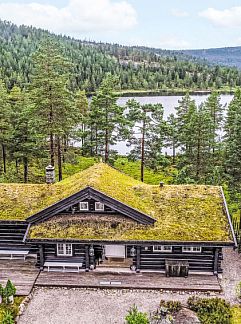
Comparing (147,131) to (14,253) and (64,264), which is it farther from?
(64,264)

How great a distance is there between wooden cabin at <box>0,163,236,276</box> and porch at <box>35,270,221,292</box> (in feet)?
1.36

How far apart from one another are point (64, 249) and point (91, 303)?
3856 mm

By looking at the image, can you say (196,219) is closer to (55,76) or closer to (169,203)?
(169,203)

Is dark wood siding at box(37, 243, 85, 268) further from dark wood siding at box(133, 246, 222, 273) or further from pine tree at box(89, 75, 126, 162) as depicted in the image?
pine tree at box(89, 75, 126, 162)

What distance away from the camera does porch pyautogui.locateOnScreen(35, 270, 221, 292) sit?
22.2 metres

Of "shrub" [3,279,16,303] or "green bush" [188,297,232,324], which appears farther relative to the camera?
"shrub" [3,279,16,303]

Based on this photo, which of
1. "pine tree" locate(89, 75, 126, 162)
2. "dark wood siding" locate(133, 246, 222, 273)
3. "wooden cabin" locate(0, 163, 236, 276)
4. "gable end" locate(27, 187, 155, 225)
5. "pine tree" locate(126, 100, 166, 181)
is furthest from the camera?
"pine tree" locate(89, 75, 126, 162)

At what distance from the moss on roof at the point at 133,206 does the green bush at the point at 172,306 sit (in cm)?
348

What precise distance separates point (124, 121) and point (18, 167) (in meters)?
15.4

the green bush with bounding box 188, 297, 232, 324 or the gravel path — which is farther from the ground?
the green bush with bounding box 188, 297, 232, 324

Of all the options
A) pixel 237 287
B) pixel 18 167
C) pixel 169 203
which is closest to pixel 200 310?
pixel 237 287

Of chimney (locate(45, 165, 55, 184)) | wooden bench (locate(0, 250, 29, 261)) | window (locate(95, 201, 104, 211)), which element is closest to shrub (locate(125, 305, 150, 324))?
window (locate(95, 201, 104, 211))

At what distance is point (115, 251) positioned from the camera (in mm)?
24266

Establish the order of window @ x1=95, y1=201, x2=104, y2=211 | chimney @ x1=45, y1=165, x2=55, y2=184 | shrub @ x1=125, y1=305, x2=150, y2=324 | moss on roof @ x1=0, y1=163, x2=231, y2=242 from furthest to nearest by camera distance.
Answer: chimney @ x1=45, y1=165, x2=55, y2=184
window @ x1=95, y1=201, x2=104, y2=211
moss on roof @ x1=0, y1=163, x2=231, y2=242
shrub @ x1=125, y1=305, x2=150, y2=324
